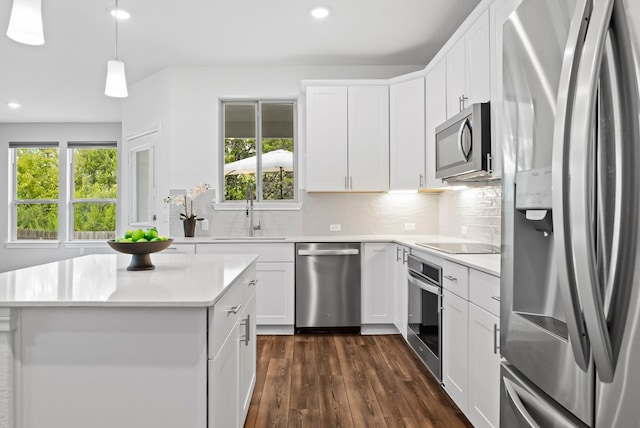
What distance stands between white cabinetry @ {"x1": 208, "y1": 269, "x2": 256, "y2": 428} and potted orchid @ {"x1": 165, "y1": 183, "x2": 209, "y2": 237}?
2076mm

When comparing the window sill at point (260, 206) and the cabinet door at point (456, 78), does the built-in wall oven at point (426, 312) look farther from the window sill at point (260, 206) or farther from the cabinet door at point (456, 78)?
the window sill at point (260, 206)

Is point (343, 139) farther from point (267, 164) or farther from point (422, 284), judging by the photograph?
point (422, 284)

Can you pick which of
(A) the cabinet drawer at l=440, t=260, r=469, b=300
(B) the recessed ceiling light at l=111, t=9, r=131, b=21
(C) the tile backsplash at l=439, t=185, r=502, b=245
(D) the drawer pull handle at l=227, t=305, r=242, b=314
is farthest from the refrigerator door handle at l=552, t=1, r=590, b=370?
(B) the recessed ceiling light at l=111, t=9, r=131, b=21

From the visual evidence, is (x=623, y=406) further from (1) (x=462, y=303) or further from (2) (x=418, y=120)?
(2) (x=418, y=120)

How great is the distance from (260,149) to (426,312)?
2656mm

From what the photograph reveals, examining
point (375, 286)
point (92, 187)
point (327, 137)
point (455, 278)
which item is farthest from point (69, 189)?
point (455, 278)

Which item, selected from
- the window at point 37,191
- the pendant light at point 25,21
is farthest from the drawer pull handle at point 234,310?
the window at point 37,191

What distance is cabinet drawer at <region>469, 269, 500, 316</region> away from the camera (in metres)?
1.76

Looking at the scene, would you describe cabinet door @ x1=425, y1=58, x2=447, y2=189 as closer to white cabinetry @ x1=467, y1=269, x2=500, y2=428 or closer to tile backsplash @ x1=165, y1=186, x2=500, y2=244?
tile backsplash @ x1=165, y1=186, x2=500, y2=244

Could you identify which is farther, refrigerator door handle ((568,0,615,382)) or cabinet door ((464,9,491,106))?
cabinet door ((464,9,491,106))

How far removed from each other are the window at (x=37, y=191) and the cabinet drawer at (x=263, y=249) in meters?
4.75

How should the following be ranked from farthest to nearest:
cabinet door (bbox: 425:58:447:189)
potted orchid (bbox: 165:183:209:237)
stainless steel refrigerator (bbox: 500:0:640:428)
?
potted orchid (bbox: 165:183:209:237)
cabinet door (bbox: 425:58:447:189)
stainless steel refrigerator (bbox: 500:0:640:428)

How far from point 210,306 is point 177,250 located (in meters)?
2.69

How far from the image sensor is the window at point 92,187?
6.97 meters
